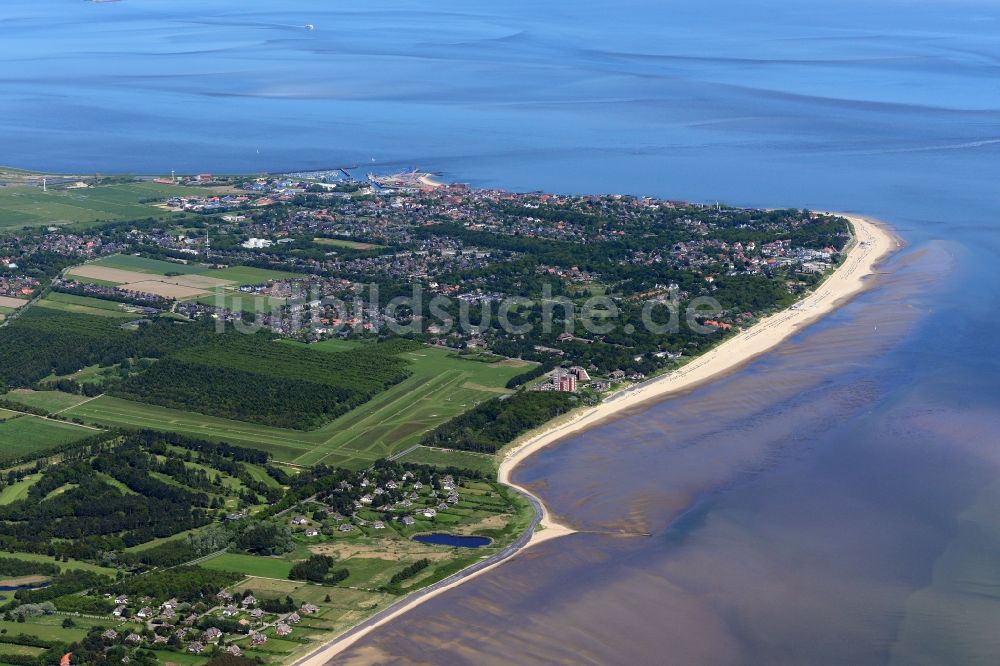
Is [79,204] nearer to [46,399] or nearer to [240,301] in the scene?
[240,301]

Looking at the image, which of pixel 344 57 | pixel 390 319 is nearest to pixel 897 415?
pixel 390 319

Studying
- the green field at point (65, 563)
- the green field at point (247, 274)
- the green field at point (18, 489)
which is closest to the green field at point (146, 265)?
the green field at point (247, 274)

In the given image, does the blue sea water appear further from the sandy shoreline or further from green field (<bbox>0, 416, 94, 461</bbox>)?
green field (<bbox>0, 416, 94, 461</bbox>)

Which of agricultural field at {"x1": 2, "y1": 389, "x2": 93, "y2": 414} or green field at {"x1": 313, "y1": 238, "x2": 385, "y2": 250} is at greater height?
green field at {"x1": 313, "y1": 238, "x2": 385, "y2": 250}

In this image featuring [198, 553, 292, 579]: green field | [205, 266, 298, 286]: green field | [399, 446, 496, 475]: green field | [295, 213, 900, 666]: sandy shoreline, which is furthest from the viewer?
[205, 266, 298, 286]: green field

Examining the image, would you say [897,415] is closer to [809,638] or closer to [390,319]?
[809,638]

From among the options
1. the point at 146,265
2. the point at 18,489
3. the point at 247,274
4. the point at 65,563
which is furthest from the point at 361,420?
the point at 146,265

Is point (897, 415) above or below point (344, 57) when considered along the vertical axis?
below

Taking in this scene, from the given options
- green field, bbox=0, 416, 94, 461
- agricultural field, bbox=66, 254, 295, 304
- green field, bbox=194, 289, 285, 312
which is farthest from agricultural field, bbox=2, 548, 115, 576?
agricultural field, bbox=66, 254, 295, 304
